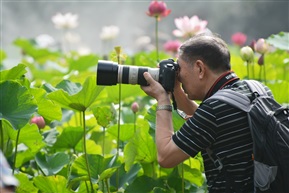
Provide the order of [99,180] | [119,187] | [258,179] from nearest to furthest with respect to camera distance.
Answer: [258,179] < [99,180] < [119,187]

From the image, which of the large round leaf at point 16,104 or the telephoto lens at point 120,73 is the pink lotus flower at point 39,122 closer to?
the large round leaf at point 16,104

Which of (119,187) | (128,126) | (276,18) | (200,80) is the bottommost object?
(119,187)

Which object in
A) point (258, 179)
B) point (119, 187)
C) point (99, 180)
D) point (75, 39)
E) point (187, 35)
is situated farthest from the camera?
point (75, 39)

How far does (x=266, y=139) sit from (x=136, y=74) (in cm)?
37

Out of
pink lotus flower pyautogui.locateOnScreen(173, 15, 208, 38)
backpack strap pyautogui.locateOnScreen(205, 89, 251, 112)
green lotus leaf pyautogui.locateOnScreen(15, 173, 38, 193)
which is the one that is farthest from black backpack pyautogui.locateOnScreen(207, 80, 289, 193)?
pink lotus flower pyautogui.locateOnScreen(173, 15, 208, 38)

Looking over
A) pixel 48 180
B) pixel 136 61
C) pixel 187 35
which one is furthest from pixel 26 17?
pixel 48 180

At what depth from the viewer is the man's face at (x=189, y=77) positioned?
5.59 feet

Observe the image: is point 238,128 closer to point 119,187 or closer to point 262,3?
point 119,187

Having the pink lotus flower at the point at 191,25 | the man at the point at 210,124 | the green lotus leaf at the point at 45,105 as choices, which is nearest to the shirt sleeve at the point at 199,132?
the man at the point at 210,124

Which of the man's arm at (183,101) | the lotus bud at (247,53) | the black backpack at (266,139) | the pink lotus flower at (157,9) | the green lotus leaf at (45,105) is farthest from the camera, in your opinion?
the pink lotus flower at (157,9)

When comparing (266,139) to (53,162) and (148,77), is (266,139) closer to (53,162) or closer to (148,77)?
(148,77)

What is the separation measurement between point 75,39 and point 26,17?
11.0 feet

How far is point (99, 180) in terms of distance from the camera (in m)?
1.92

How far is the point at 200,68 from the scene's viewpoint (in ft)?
5.56
